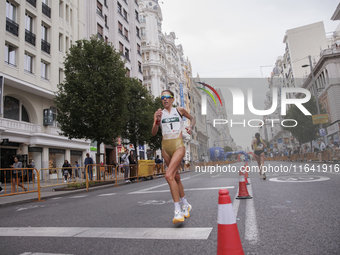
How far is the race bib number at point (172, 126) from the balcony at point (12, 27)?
20.3 m

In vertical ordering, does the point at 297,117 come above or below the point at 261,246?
above

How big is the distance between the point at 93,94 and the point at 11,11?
1045 cm

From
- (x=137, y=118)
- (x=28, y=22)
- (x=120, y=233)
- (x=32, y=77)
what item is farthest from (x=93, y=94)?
(x=120, y=233)

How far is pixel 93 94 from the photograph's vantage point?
53.8ft

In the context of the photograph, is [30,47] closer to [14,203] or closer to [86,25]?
[86,25]

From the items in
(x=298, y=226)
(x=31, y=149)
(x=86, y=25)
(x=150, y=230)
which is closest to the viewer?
(x=298, y=226)

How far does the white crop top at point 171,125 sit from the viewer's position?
4.44 metres

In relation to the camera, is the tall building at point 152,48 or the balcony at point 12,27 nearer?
the balcony at point 12,27

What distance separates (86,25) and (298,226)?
33.3 metres

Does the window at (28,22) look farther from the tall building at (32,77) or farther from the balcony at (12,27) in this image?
the balcony at (12,27)

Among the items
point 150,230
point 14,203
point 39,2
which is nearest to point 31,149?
point 39,2

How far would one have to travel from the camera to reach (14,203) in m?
8.88

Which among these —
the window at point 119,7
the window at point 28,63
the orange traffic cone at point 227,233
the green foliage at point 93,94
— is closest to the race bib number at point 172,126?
the orange traffic cone at point 227,233

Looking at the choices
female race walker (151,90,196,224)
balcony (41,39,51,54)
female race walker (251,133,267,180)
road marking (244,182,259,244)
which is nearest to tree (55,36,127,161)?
balcony (41,39,51,54)
